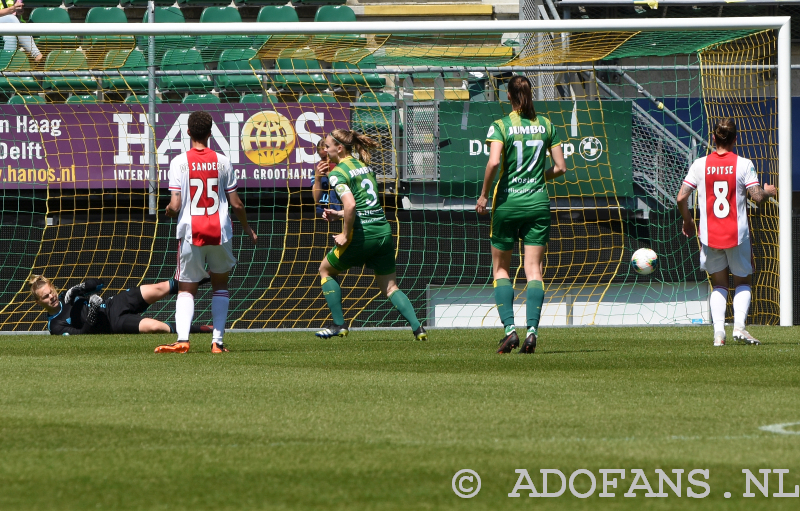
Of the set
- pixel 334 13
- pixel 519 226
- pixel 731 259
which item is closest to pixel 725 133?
pixel 731 259

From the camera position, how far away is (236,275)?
39.5 feet

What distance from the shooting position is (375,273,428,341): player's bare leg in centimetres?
903

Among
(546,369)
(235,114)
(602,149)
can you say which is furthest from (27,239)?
(546,369)

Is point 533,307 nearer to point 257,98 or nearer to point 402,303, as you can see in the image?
point 402,303

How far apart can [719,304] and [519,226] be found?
1.83 metres

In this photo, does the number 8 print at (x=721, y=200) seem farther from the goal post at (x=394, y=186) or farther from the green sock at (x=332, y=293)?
the goal post at (x=394, y=186)

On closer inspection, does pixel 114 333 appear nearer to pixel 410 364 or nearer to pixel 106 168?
pixel 106 168

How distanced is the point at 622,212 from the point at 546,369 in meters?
6.12

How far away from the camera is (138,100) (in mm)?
12359

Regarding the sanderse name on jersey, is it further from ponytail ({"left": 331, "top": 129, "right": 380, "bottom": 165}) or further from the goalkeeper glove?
the goalkeeper glove

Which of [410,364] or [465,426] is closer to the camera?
[465,426]

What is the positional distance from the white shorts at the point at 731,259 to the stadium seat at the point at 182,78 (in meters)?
7.22

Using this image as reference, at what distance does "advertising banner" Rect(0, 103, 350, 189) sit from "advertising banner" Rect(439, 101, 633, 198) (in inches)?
53.2

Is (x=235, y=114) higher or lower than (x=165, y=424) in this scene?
higher
